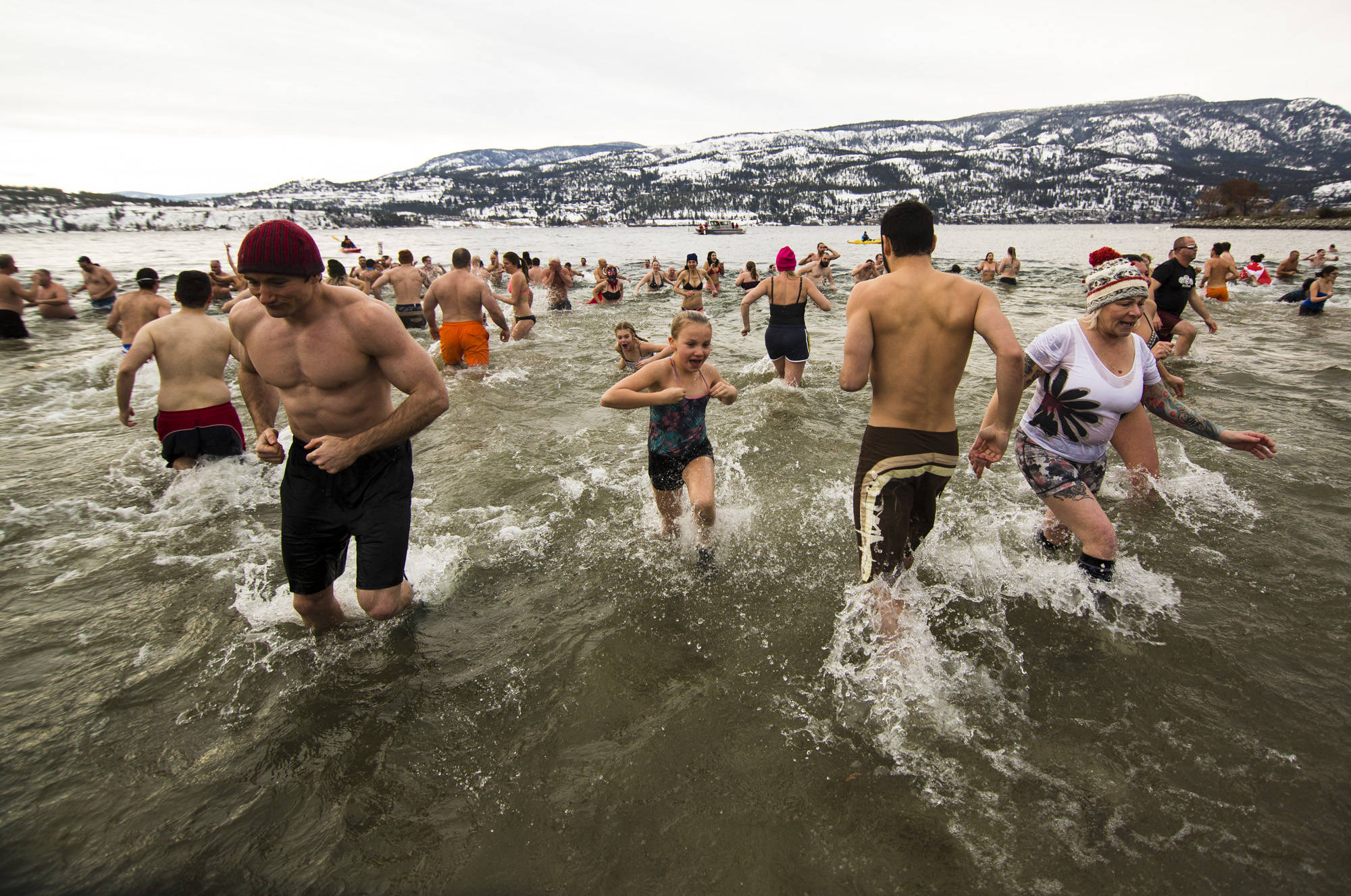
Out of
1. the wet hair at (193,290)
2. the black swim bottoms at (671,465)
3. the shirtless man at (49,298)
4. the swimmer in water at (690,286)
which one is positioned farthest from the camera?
the shirtless man at (49,298)

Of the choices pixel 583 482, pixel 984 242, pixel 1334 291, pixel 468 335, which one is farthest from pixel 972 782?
pixel 984 242

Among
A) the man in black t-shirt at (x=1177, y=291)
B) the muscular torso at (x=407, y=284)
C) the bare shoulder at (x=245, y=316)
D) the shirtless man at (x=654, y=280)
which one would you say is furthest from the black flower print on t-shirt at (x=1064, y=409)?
the shirtless man at (x=654, y=280)

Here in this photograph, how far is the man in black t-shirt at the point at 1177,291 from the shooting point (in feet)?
24.7

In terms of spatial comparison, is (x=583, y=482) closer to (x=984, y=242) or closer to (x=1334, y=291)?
(x=1334, y=291)

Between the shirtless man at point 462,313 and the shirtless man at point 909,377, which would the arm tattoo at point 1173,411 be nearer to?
the shirtless man at point 909,377

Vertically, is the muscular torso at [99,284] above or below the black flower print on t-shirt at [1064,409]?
above

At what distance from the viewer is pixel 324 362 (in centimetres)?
265

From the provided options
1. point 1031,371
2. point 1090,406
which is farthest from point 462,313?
point 1090,406

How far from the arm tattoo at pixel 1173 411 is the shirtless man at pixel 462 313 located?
707cm

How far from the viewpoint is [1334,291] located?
16078mm

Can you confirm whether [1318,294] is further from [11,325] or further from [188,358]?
[11,325]

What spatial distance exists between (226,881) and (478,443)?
4.84 meters

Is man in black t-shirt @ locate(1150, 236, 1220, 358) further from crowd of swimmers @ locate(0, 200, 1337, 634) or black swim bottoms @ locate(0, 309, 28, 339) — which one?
black swim bottoms @ locate(0, 309, 28, 339)

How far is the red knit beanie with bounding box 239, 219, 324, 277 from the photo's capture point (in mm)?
2314
